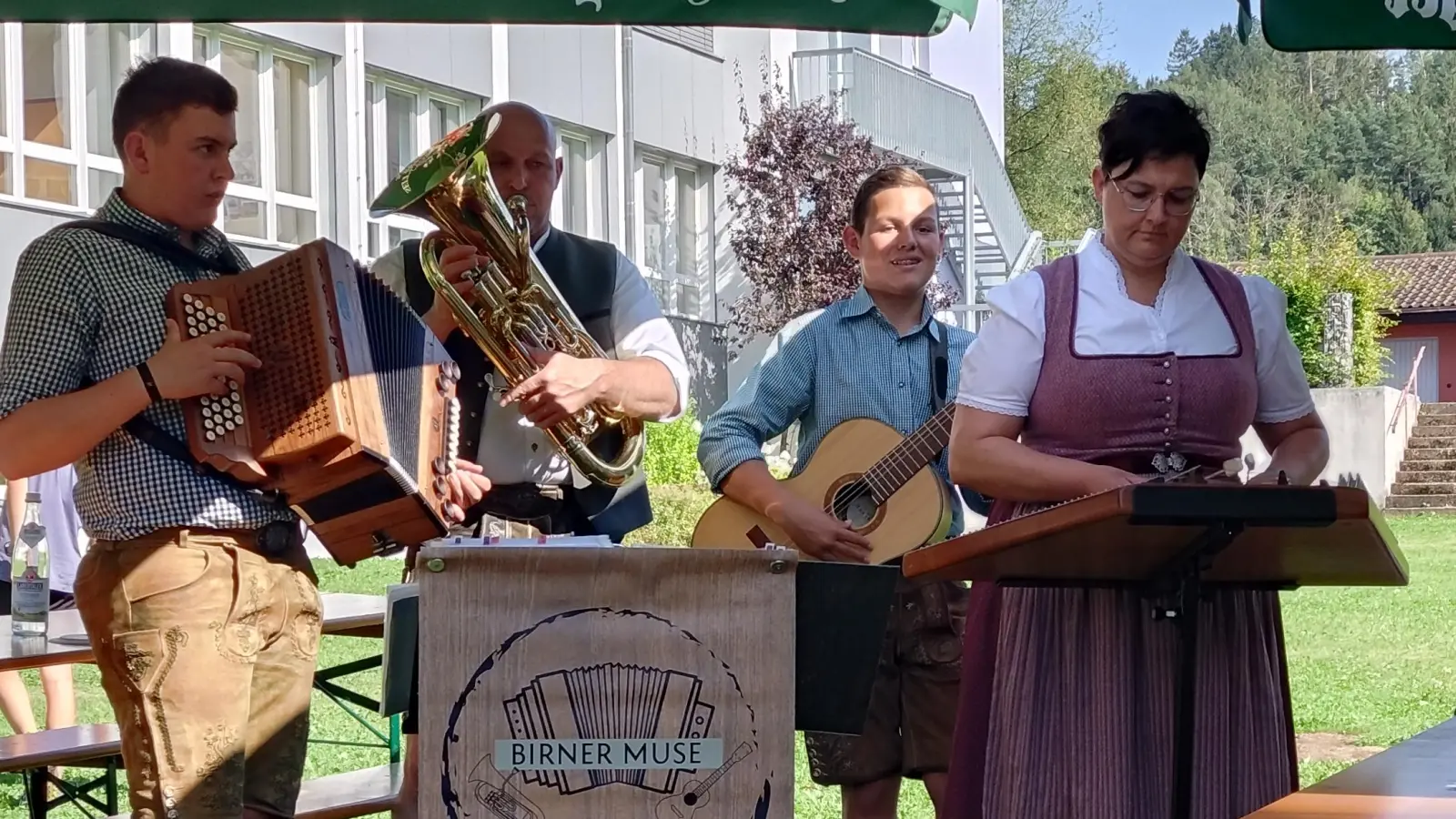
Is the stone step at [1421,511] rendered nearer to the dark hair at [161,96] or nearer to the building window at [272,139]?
the building window at [272,139]

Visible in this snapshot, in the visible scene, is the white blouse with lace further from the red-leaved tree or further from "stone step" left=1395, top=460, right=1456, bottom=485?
"stone step" left=1395, top=460, right=1456, bottom=485

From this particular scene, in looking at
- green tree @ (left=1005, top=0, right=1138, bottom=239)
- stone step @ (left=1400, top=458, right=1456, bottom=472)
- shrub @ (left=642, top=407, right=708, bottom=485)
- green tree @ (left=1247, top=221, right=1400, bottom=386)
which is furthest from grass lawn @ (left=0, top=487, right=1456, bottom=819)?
green tree @ (left=1005, top=0, right=1138, bottom=239)

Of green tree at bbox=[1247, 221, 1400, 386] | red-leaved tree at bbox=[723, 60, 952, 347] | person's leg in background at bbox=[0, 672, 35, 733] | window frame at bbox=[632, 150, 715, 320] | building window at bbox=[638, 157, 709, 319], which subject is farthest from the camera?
green tree at bbox=[1247, 221, 1400, 386]

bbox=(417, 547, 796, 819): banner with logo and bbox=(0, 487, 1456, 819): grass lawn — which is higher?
bbox=(417, 547, 796, 819): banner with logo

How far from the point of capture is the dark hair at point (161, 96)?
139 inches

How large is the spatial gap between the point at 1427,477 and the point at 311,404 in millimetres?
26518

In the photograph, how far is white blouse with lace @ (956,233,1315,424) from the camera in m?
3.17

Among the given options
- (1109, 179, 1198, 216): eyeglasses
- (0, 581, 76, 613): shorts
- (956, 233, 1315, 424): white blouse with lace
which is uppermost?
(1109, 179, 1198, 216): eyeglasses

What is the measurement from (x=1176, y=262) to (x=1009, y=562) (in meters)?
1.02

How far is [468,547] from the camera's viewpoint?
2553 mm

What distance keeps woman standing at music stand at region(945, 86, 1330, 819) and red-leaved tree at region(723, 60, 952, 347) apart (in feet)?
62.2

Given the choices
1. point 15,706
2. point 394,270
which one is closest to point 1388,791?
point 394,270

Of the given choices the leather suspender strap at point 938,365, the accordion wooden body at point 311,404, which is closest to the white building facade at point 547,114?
the leather suspender strap at point 938,365

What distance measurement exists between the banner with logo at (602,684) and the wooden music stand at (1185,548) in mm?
320
